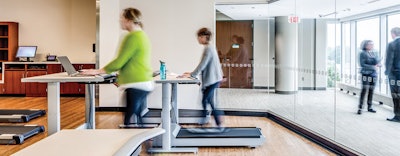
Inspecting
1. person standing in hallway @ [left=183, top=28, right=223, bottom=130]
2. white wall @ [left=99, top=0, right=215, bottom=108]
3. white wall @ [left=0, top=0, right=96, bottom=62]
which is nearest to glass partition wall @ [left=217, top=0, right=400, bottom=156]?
white wall @ [left=99, top=0, right=215, bottom=108]

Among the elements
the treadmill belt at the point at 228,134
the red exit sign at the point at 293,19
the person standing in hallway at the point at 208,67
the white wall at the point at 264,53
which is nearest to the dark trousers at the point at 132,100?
the person standing in hallway at the point at 208,67

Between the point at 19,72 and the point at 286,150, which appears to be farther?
the point at 19,72

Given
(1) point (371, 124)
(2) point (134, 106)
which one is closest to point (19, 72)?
(2) point (134, 106)

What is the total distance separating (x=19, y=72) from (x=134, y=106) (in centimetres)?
832

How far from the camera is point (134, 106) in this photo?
3.57 metres

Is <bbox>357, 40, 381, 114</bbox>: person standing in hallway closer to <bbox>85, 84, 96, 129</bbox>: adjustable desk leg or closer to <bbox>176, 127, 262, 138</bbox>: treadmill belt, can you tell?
<bbox>176, 127, 262, 138</bbox>: treadmill belt

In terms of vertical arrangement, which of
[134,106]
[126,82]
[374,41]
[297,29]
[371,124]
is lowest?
[371,124]

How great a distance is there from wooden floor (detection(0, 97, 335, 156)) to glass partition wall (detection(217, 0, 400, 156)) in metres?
0.37

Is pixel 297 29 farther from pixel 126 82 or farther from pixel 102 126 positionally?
pixel 126 82

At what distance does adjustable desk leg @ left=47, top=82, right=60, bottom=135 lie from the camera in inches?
156

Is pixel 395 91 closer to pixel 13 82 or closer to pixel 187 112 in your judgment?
pixel 187 112

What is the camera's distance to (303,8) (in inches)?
290

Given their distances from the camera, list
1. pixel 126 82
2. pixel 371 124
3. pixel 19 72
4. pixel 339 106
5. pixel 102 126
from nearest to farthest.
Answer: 1. pixel 126 82
2. pixel 371 124
3. pixel 339 106
4. pixel 102 126
5. pixel 19 72

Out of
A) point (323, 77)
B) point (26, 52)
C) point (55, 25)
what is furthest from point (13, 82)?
point (323, 77)
